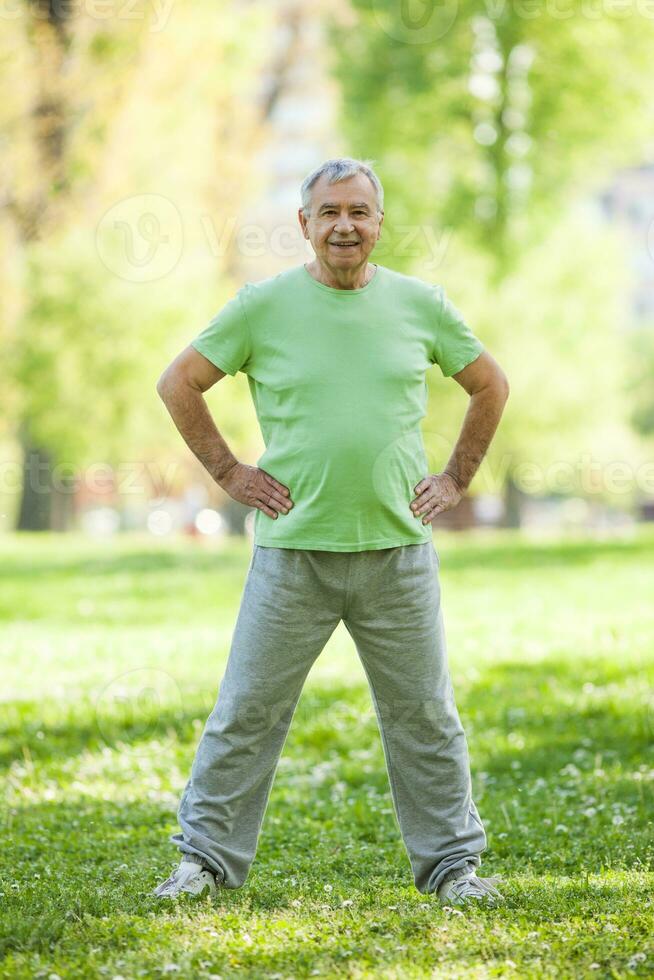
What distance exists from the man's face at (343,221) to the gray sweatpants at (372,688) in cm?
87

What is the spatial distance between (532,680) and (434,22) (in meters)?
16.1

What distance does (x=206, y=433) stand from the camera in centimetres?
393

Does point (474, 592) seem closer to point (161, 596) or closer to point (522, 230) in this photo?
point (161, 596)

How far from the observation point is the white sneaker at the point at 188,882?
12.6 ft

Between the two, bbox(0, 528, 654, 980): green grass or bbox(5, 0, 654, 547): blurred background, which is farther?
bbox(5, 0, 654, 547): blurred background

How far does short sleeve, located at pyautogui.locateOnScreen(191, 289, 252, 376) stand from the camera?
376cm

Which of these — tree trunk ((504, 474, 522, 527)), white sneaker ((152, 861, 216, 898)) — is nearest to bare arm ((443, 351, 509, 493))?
white sneaker ((152, 861, 216, 898))

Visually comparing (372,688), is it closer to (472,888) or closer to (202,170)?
(472,888)

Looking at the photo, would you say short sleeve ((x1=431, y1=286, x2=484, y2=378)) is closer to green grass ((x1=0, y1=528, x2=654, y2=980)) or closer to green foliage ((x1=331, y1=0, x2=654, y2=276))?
green grass ((x1=0, y1=528, x2=654, y2=980))

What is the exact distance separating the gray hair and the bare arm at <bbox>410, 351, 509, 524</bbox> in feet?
1.94

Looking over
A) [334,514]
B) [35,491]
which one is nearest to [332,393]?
[334,514]

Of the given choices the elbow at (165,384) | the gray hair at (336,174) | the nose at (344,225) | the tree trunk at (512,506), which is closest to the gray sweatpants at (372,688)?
the elbow at (165,384)

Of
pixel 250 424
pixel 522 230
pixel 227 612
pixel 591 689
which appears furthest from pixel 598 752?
pixel 522 230

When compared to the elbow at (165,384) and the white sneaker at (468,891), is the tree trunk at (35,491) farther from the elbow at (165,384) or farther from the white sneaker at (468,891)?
the white sneaker at (468,891)
